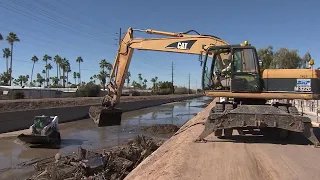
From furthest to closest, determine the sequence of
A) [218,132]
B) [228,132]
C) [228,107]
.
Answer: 1. [228,132]
2. [218,132]
3. [228,107]

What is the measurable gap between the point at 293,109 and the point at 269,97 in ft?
2.98

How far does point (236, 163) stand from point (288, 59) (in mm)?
39985

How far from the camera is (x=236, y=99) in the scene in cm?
1241

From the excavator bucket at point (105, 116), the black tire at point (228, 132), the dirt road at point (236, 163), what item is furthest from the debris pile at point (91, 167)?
the excavator bucket at point (105, 116)

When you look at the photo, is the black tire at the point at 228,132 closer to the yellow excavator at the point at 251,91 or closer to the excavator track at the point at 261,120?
the yellow excavator at the point at 251,91

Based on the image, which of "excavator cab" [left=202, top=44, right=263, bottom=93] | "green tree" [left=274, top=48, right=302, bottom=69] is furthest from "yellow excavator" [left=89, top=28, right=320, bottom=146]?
"green tree" [left=274, top=48, right=302, bottom=69]

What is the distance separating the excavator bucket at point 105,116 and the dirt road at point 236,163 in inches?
278

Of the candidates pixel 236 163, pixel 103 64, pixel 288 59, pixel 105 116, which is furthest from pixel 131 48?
pixel 103 64

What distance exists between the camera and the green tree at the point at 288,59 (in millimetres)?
44219

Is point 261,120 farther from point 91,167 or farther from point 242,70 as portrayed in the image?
point 91,167

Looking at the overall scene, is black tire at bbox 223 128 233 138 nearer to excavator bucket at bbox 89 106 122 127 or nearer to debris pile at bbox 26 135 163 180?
debris pile at bbox 26 135 163 180

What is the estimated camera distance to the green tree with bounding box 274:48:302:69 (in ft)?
145

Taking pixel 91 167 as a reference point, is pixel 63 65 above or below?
above

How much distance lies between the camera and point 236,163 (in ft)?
26.8
